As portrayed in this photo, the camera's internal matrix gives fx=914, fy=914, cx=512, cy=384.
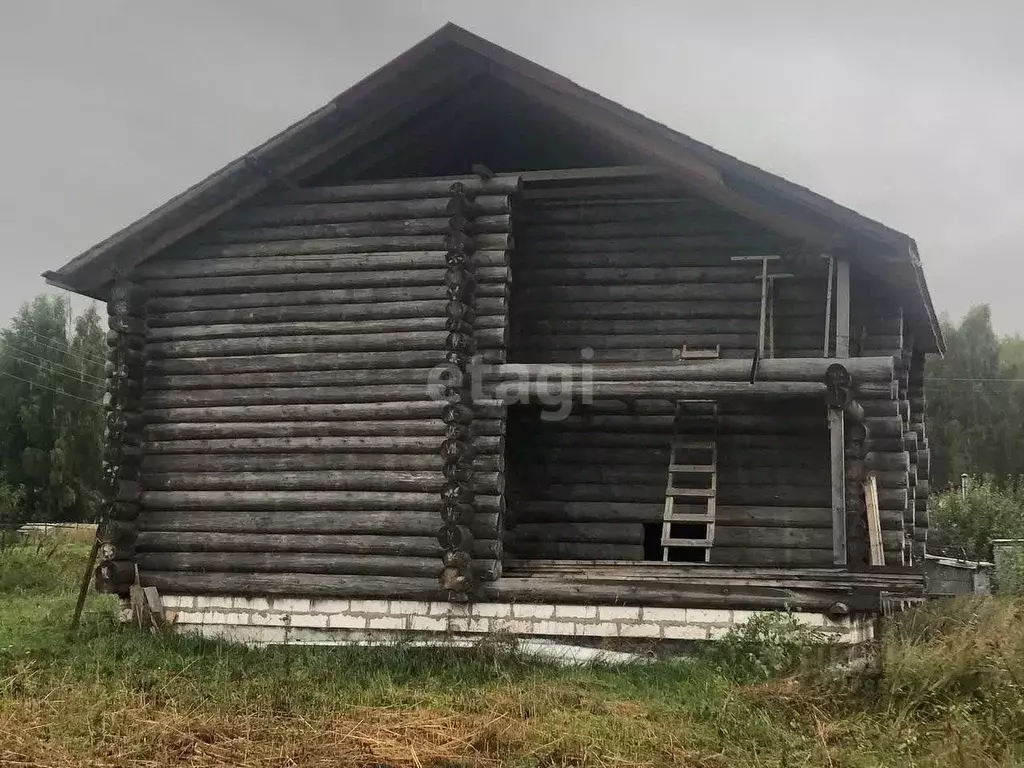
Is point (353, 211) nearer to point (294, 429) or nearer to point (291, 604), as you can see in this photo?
point (294, 429)

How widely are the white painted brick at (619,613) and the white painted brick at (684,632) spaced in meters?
0.31

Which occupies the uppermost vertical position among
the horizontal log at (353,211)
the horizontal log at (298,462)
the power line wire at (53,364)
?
the power line wire at (53,364)

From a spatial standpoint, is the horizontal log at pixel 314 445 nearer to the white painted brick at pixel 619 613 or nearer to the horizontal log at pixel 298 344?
the horizontal log at pixel 298 344

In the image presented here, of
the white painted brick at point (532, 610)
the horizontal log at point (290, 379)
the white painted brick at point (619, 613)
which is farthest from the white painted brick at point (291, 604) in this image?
the white painted brick at point (619, 613)

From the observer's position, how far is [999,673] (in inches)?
283

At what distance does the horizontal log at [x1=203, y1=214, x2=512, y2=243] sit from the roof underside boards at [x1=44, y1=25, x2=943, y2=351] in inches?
13.1

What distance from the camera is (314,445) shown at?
34.7ft

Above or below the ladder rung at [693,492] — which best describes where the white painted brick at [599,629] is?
below

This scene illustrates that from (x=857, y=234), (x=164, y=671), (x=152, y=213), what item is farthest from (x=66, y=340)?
(x=857, y=234)

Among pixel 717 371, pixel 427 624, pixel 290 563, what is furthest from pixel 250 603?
pixel 717 371

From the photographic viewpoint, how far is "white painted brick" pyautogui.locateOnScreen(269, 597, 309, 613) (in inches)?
405

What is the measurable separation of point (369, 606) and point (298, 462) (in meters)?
1.87

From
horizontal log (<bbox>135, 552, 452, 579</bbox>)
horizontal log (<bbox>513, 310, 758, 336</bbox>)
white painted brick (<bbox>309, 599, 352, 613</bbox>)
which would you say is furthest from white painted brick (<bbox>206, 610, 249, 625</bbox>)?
horizontal log (<bbox>513, 310, 758, 336</bbox>)

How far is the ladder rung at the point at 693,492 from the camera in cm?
1030
